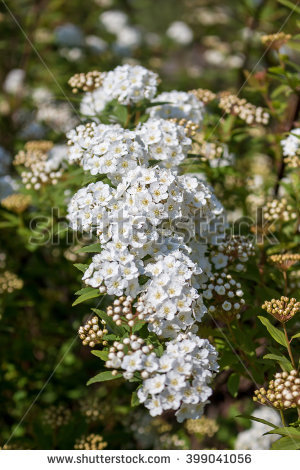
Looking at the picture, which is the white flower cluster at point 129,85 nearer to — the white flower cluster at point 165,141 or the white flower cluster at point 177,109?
the white flower cluster at point 177,109

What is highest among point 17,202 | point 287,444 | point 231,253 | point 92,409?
point 231,253

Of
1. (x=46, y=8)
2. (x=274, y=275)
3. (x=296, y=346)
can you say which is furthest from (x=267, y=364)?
(x=46, y=8)

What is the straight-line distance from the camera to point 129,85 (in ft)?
11.6

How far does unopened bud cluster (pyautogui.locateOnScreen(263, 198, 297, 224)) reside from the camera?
12.3ft

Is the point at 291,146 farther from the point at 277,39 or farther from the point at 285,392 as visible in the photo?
the point at 285,392

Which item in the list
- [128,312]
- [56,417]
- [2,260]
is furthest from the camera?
[2,260]

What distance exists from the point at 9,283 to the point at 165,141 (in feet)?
6.57

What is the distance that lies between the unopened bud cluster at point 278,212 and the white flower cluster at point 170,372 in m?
1.58

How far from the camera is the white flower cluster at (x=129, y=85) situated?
3.53m

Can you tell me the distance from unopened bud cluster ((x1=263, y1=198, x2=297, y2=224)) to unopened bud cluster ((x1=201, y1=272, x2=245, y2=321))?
87 cm

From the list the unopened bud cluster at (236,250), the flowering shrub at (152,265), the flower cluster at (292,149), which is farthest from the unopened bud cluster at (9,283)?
the flower cluster at (292,149)

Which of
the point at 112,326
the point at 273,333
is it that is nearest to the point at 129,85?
the point at 112,326

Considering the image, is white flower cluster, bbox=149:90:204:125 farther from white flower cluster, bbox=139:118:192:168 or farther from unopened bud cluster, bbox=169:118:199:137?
white flower cluster, bbox=139:118:192:168

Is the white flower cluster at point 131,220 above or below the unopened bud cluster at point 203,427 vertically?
above
